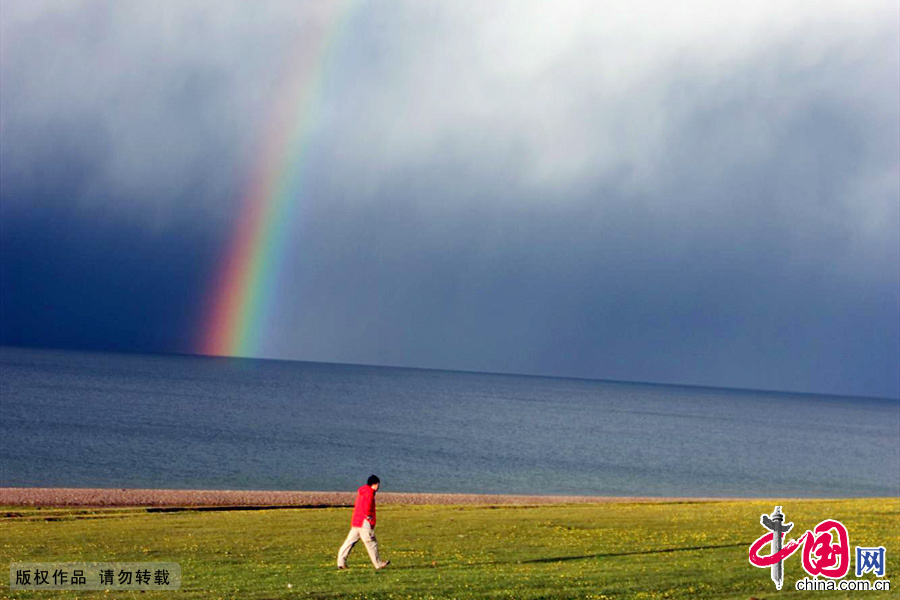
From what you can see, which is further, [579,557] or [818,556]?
[579,557]

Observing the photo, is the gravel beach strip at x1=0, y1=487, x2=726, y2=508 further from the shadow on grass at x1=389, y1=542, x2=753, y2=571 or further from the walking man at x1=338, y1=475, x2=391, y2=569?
the walking man at x1=338, y1=475, x2=391, y2=569

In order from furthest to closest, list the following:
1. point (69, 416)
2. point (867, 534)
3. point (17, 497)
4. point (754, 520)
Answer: point (69, 416) < point (17, 497) < point (754, 520) < point (867, 534)

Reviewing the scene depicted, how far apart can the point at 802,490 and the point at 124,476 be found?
76350mm

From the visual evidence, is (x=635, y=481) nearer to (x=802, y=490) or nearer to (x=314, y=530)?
(x=802, y=490)

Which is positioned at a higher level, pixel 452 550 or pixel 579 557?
pixel 452 550

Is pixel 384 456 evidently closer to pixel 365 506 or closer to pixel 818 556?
pixel 818 556

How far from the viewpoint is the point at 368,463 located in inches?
4301

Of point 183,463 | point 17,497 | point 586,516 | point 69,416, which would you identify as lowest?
point 586,516

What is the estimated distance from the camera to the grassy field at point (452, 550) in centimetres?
2378

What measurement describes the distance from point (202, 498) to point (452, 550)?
1416 inches

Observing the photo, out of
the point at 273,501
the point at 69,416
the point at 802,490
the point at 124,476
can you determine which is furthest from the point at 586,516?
the point at 69,416

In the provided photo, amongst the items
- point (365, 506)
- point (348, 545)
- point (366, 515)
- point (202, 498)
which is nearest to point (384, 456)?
point (202, 498)

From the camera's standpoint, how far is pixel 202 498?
204 ft

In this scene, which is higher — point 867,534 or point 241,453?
point 241,453
